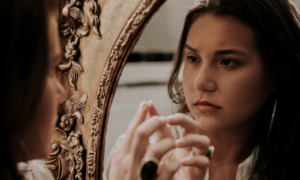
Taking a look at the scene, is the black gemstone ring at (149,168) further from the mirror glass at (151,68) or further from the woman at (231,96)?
the mirror glass at (151,68)

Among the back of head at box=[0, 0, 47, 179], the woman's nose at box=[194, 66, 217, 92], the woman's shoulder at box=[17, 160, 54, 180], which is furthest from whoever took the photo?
the woman's shoulder at box=[17, 160, 54, 180]

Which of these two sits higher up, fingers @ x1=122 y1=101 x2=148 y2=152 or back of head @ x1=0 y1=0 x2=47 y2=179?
back of head @ x1=0 y1=0 x2=47 y2=179

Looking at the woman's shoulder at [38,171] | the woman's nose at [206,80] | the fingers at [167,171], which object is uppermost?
the woman's nose at [206,80]

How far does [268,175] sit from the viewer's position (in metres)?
0.48

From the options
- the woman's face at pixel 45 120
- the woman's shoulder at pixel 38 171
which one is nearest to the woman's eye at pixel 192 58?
the woman's face at pixel 45 120

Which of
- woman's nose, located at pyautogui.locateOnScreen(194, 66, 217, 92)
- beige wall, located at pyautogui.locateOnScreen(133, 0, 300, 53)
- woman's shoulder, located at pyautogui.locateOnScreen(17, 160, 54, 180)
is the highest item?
beige wall, located at pyautogui.locateOnScreen(133, 0, 300, 53)

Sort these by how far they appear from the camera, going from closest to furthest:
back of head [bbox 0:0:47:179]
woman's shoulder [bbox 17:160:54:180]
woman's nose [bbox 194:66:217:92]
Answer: back of head [bbox 0:0:47:179]
woman's nose [bbox 194:66:217:92]
woman's shoulder [bbox 17:160:54:180]

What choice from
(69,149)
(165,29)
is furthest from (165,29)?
(69,149)

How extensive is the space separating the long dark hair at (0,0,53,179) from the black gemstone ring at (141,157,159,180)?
6.8 inches

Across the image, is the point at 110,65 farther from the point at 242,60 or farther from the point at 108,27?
the point at 242,60

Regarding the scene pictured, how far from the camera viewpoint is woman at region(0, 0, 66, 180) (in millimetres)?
330

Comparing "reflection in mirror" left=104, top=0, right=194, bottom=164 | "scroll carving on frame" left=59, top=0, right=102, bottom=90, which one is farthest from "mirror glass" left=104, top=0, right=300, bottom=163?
"scroll carving on frame" left=59, top=0, right=102, bottom=90

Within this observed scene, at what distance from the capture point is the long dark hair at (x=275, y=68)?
0.43m

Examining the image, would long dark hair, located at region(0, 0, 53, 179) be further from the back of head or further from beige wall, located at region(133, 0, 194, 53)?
beige wall, located at region(133, 0, 194, 53)
